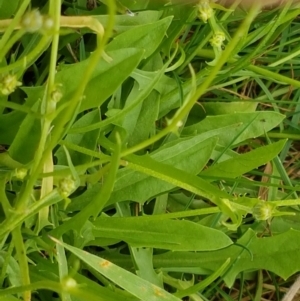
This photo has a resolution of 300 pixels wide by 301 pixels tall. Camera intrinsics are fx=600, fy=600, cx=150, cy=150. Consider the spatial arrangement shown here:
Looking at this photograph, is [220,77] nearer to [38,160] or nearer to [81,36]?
[81,36]

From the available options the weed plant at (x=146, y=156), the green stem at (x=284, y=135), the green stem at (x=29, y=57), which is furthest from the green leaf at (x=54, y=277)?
the green stem at (x=284, y=135)

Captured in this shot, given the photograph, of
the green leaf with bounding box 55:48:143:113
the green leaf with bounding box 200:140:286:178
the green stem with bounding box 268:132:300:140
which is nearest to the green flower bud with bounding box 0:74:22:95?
the green leaf with bounding box 55:48:143:113

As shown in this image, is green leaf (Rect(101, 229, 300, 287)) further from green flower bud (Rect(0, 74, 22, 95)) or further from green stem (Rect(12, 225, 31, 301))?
green flower bud (Rect(0, 74, 22, 95))

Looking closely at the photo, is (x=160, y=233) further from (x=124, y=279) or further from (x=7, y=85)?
(x=7, y=85)

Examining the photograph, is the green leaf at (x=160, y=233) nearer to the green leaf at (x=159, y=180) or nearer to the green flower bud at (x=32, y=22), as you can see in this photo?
the green leaf at (x=159, y=180)

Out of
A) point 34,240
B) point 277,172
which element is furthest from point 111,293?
point 277,172

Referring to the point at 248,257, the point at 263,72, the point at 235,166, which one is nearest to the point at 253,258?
the point at 248,257
